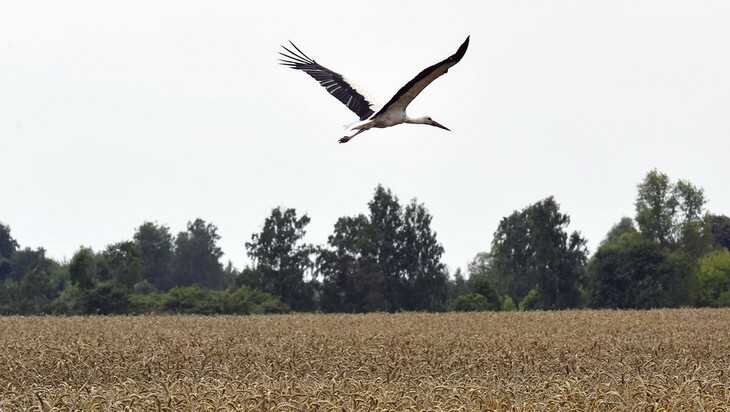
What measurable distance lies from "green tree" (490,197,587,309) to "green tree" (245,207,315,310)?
16367 mm

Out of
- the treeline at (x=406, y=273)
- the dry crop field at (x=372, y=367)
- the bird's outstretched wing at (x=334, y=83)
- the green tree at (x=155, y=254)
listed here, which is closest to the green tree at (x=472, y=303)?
the treeline at (x=406, y=273)

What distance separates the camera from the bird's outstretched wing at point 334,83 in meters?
18.2

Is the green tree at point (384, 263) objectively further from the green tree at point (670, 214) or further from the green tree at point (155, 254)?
the green tree at point (155, 254)

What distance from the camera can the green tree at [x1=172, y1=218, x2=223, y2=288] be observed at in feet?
480

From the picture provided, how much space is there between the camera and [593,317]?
37625mm

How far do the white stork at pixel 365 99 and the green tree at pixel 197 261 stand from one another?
126223 millimetres

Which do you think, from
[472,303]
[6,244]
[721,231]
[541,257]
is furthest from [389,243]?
[6,244]

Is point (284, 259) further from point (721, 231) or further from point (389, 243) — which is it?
point (721, 231)

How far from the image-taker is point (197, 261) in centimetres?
15012

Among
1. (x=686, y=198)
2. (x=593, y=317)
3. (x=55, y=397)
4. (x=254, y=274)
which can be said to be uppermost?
(x=686, y=198)

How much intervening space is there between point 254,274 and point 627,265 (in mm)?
23375

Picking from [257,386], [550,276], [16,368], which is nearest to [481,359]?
[16,368]

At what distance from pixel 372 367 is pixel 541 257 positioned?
241 feet

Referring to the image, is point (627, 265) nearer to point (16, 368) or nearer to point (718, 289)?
point (718, 289)
